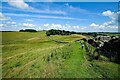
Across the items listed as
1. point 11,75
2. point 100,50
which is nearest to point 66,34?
point 100,50

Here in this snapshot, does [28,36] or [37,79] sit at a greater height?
[28,36]

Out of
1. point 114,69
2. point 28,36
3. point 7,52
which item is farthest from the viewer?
point 28,36

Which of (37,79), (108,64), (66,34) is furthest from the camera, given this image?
(66,34)

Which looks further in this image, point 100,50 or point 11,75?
point 100,50

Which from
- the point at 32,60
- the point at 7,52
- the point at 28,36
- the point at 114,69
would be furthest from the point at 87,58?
the point at 28,36

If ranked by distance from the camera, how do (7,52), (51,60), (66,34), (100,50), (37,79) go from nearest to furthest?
(37,79) < (51,60) < (100,50) < (7,52) < (66,34)

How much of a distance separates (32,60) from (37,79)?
5.06 meters

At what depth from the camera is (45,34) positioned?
2936cm

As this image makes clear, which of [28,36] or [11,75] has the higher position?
[28,36]

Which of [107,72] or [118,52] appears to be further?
[118,52]

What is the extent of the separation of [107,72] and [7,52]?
39.0ft

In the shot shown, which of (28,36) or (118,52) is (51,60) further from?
(28,36)

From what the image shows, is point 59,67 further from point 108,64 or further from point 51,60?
point 108,64

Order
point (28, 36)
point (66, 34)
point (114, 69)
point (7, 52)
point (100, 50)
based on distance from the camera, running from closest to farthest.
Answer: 1. point (114, 69)
2. point (100, 50)
3. point (7, 52)
4. point (66, 34)
5. point (28, 36)
